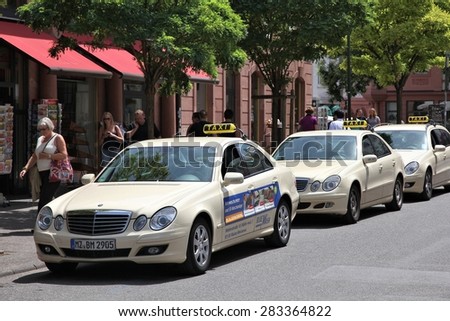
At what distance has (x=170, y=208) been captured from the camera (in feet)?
31.6

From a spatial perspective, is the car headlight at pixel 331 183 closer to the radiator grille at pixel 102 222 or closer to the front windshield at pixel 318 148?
the front windshield at pixel 318 148

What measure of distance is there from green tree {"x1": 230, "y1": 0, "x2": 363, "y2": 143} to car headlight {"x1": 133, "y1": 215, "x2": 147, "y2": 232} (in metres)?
13.7

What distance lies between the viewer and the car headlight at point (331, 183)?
48.3ft

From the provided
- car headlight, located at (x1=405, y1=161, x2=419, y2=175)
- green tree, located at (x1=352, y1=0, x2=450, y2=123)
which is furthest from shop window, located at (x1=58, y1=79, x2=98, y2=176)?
green tree, located at (x1=352, y1=0, x2=450, y2=123)

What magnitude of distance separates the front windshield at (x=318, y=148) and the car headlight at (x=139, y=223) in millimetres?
6788

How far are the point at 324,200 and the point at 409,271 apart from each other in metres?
4.56

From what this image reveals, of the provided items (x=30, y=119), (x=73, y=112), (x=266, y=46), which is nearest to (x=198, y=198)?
(x=30, y=119)

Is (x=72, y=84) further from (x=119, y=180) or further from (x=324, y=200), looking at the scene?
(x=119, y=180)

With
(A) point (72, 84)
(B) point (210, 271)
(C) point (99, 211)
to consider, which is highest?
(A) point (72, 84)

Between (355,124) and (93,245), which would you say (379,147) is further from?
(93,245)

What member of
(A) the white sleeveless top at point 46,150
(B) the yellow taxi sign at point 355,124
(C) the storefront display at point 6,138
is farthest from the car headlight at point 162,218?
(B) the yellow taxi sign at point 355,124

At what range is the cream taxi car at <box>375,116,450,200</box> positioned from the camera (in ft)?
62.3

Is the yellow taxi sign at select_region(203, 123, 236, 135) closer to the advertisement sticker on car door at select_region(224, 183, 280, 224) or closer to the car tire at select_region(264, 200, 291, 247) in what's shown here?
the car tire at select_region(264, 200, 291, 247)

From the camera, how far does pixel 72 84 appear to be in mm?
22062
